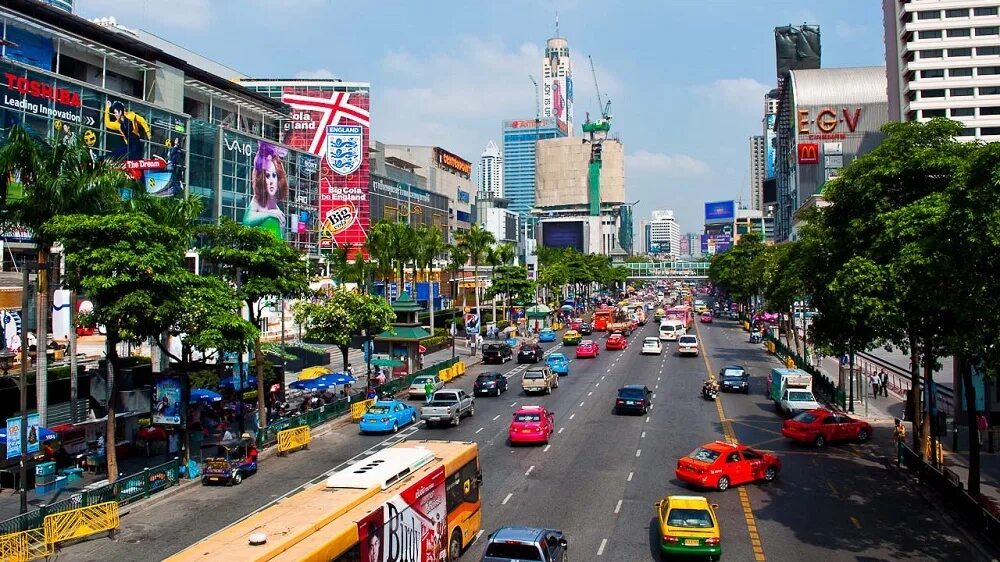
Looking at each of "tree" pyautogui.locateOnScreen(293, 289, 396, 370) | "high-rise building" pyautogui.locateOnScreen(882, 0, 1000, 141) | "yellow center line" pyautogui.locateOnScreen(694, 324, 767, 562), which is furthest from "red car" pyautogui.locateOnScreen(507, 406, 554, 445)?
"high-rise building" pyautogui.locateOnScreen(882, 0, 1000, 141)

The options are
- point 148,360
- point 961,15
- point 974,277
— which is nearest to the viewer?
point 974,277

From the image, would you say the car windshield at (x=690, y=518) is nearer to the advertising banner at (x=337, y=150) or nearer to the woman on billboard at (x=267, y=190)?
the woman on billboard at (x=267, y=190)

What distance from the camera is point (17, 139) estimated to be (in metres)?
26.0

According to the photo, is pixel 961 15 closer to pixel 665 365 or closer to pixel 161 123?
pixel 665 365

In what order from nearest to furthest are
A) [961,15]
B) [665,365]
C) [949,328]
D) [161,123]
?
[949,328] < [665,365] < [161,123] < [961,15]

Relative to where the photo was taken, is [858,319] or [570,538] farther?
[858,319]

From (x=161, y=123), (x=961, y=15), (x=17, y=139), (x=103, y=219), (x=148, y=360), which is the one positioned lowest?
(x=148, y=360)

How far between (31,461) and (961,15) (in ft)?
359

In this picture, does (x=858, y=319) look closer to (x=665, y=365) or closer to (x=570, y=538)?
(x=570, y=538)

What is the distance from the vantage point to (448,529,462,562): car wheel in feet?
56.3

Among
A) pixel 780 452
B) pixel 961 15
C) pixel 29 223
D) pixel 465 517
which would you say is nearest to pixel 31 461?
pixel 29 223

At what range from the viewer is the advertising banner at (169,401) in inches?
1039

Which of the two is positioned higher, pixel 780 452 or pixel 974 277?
pixel 974 277

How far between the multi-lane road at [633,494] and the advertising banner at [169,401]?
256 cm
